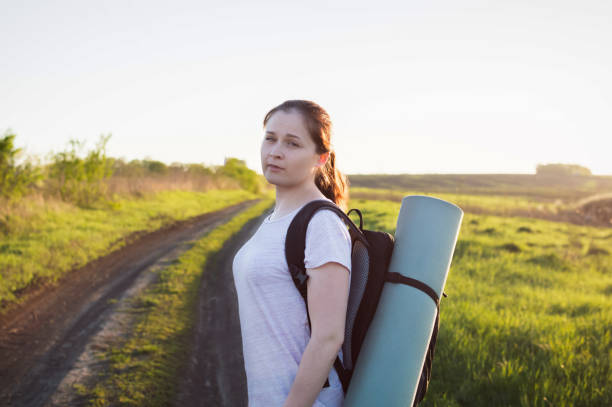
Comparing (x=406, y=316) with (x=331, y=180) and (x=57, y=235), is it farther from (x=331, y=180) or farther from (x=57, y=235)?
(x=57, y=235)

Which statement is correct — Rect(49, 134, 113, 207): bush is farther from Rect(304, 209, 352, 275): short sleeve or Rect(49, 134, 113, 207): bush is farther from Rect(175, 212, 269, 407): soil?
Rect(304, 209, 352, 275): short sleeve

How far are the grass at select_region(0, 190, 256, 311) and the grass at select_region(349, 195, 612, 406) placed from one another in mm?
6848

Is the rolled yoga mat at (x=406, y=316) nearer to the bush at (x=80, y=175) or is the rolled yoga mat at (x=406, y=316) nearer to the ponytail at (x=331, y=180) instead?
the ponytail at (x=331, y=180)

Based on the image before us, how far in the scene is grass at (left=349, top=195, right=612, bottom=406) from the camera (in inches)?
134

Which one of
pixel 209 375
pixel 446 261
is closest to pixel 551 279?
pixel 209 375

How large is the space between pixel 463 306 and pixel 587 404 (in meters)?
2.45

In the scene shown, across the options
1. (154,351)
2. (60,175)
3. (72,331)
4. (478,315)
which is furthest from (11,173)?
(478,315)

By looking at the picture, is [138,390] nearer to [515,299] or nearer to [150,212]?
[515,299]

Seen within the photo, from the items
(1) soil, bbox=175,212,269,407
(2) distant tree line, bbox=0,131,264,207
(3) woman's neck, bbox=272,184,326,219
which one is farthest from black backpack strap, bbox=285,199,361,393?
(2) distant tree line, bbox=0,131,264,207

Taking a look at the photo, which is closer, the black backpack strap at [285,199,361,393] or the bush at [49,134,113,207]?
the black backpack strap at [285,199,361,393]

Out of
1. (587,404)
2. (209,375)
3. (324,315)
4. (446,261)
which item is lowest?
(209,375)

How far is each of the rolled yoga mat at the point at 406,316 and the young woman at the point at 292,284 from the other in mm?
152

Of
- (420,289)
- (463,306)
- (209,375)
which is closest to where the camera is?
(420,289)

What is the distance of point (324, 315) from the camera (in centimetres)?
125
